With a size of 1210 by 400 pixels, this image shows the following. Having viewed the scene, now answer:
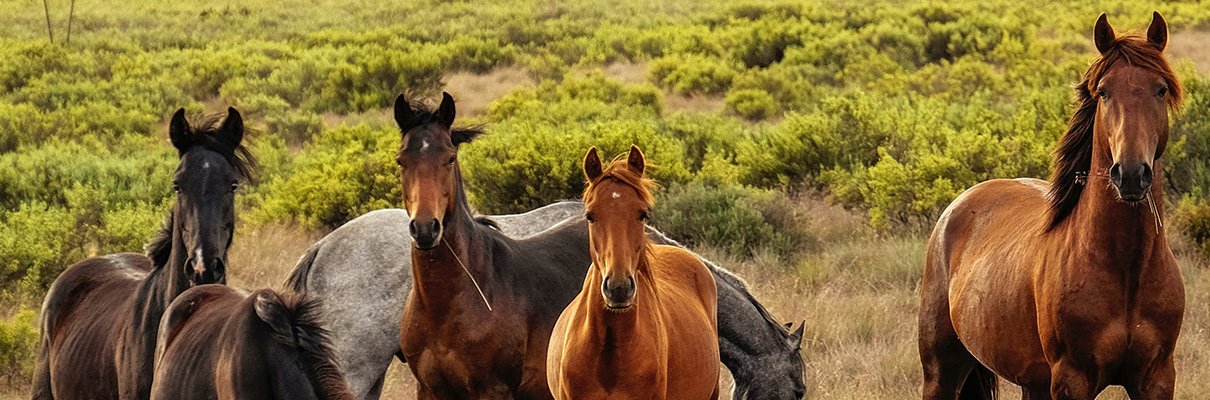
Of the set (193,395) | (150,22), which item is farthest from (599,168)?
(150,22)

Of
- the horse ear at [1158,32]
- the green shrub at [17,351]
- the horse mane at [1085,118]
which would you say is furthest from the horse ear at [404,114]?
the green shrub at [17,351]

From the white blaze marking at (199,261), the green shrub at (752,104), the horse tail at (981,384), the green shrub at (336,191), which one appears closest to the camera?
the white blaze marking at (199,261)

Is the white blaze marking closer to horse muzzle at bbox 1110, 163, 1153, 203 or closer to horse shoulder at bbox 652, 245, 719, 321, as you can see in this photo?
horse shoulder at bbox 652, 245, 719, 321

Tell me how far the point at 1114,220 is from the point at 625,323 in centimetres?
183

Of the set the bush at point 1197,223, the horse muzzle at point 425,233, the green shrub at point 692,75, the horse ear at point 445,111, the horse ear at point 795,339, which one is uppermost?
the horse ear at point 445,111

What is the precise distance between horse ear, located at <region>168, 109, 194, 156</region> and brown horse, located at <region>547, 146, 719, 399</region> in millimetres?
1926

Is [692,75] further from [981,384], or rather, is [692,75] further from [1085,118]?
[1085,118]

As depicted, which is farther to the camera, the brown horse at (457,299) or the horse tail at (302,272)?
the horse tail at (302,272)

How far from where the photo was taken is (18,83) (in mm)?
22922

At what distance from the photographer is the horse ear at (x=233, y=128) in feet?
17.9

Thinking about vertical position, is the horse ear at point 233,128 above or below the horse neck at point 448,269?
above

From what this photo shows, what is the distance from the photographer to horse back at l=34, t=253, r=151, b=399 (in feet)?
18.7

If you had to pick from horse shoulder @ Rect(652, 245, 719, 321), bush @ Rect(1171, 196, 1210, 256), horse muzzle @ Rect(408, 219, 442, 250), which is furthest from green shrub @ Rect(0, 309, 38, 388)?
bush @ Rect(1171, 196, 1210, 256)

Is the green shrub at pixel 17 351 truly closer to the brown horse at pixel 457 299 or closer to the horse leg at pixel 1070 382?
the brown horse at pixel 457 299
